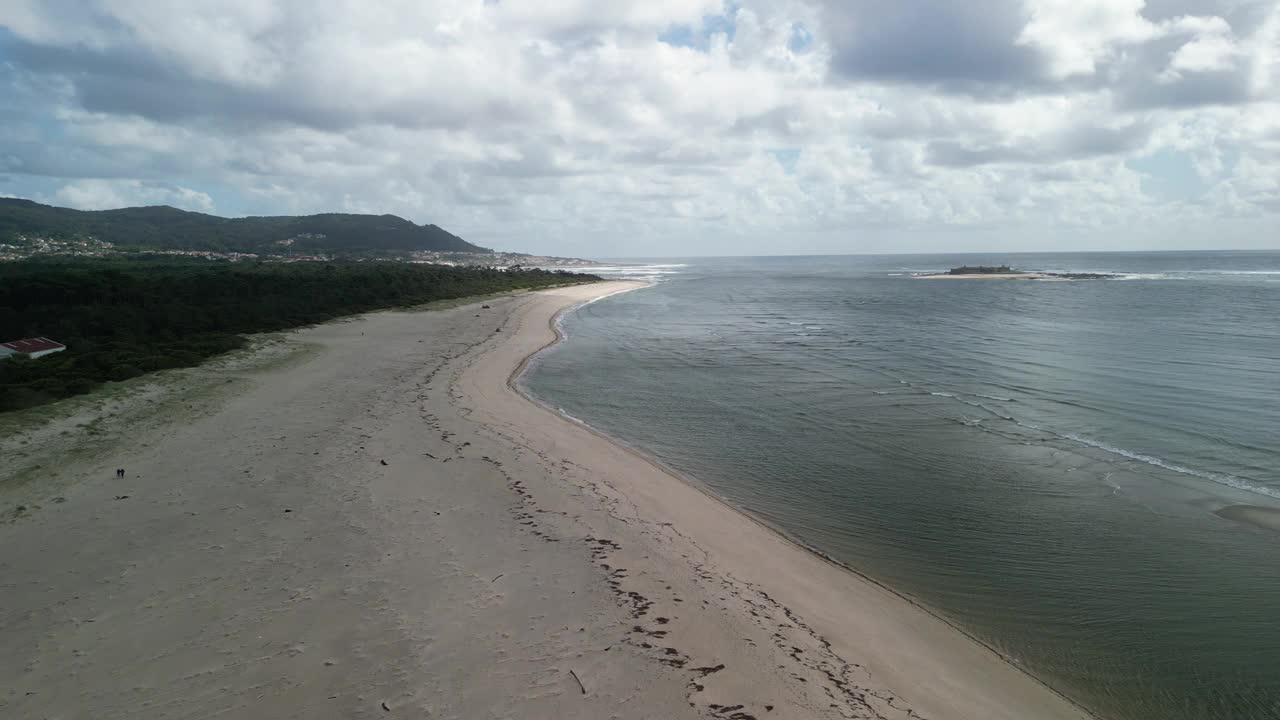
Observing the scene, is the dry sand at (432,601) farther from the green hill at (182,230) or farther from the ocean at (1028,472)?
the green hill at (182,230)

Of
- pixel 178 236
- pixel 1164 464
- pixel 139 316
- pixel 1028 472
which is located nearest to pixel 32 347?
pixel 139 316

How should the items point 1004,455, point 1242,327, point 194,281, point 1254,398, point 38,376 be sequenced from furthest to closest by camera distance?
point 194,281 < point 1242,327 < point 1254,398 < point 38,376 < point 1004,455

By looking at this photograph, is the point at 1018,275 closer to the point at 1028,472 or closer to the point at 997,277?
the point at 997,277

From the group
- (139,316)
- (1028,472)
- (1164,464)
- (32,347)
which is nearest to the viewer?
(1028,472)

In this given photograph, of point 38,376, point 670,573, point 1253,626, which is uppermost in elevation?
point 38,376

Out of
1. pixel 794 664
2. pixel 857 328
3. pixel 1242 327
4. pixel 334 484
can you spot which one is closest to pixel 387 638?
pixel 794 664

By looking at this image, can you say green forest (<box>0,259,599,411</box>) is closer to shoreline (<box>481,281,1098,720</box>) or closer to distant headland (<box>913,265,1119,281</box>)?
shoreline (<box>481,281,1098,720</box>)

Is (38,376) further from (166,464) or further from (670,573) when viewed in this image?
(670,573)
